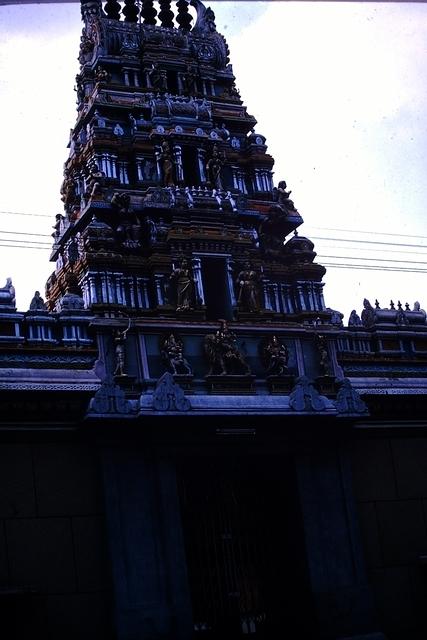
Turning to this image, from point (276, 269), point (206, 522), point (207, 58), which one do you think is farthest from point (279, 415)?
point (207, 58)

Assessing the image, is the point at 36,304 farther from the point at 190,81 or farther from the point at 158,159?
the point at 190,81

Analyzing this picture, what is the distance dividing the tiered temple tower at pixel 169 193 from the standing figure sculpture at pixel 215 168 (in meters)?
0.03

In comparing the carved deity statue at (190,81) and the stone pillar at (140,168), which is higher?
the carved deity statue at (190,81)

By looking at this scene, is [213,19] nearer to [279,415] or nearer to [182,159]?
[182,159]

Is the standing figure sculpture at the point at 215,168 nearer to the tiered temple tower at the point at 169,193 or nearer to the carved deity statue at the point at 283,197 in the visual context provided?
the tiered temple tower at the point at 169,193

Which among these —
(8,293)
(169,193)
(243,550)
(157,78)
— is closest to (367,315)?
(169,193)

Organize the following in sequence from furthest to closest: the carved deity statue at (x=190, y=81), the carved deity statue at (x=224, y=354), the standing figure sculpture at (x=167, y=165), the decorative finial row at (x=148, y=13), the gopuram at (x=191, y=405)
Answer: the decorative finial row at (x=148, y=13), the carved deity statue at (x=190, y=81), the standing figure sculpture at (x=167, y=165), the carved deity statue at (x=224, y=354), the gopuram at (x=191, y=405)

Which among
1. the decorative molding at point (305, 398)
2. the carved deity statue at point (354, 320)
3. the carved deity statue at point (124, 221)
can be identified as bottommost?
the decorative molding at point (305, 398)

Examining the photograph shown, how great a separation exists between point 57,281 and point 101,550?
784 cm

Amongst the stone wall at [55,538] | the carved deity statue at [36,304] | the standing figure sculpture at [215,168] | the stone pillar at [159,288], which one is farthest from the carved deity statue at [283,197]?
the stone wall at [55,538]

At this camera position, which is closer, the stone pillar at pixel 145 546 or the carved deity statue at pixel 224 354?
the stone pillar at pixel 145 546

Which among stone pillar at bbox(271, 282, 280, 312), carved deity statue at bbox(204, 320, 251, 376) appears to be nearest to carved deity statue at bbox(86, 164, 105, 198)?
carved deity statue at bbox(204, 320, 251, 376)

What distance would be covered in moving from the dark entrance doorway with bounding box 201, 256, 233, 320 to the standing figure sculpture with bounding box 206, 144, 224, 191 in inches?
86.5

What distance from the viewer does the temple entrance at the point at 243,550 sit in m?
22.6
